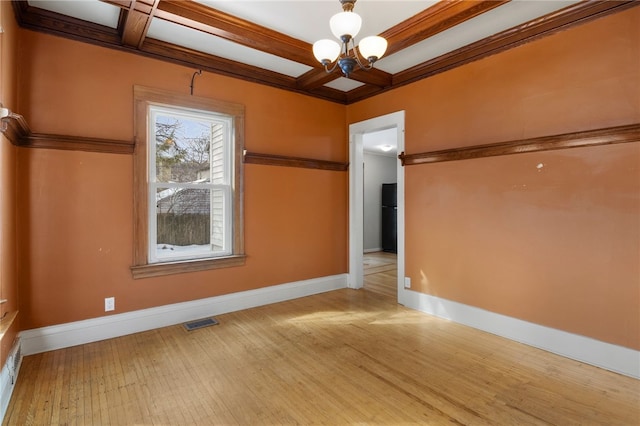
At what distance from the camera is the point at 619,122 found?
8.16ft

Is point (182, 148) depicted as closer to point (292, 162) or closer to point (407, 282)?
point (292, 162)

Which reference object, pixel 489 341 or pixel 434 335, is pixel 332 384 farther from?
pixel 489 341

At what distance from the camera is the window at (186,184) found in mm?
3229

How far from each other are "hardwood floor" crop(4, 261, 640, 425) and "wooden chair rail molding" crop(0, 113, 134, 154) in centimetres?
177

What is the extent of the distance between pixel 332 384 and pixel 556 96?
119 inches

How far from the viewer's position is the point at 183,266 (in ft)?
11.4

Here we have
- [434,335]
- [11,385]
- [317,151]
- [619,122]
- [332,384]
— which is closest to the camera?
[11,385]

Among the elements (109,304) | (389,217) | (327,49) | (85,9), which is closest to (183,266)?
(109,304)


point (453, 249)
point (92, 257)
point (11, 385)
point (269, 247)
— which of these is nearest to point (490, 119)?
point (453, 249)

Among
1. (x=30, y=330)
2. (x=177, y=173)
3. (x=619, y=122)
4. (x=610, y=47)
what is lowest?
(x=30, y=330)

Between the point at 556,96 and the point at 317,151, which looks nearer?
the point at 556,96

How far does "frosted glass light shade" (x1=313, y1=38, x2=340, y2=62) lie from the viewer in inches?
89.4

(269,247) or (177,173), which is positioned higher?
(177,173)

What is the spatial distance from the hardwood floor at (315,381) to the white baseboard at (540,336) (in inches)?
3.6
